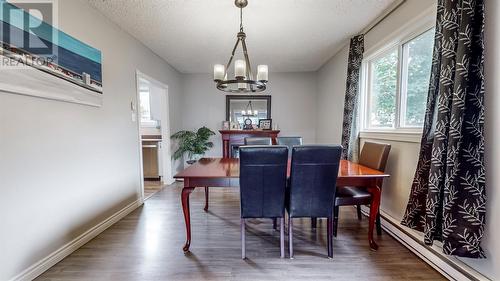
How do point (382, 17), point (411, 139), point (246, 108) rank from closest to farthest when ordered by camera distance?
point (411, 139) → point (382, 17) → point (246, 108)

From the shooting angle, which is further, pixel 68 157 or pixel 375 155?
pixel 375 155

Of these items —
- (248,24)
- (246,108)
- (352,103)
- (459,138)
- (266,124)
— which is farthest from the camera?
(246,108)

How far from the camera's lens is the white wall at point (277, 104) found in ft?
17.5

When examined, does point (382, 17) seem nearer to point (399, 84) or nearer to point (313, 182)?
point (399, 84)

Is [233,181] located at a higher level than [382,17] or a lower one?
lower

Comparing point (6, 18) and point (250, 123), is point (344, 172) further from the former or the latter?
point (250, 123)

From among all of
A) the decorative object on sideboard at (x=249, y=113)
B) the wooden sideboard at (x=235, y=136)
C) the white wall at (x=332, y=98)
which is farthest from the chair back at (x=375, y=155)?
the decorative object on sideboard at (x=249, y=113)

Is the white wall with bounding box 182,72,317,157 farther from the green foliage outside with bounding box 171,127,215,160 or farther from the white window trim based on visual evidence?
the white window trim

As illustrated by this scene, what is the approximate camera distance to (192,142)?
4938 mm

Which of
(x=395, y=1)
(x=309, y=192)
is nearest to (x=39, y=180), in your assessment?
(x=309, y=192)

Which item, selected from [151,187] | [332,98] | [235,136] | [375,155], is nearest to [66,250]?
[151,187]

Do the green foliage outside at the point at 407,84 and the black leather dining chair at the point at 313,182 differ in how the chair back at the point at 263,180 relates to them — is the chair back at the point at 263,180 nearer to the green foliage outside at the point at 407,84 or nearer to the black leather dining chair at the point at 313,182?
the black leather dining chair at the point at 313,182

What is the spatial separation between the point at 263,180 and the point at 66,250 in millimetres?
1833

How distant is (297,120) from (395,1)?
3248mm
